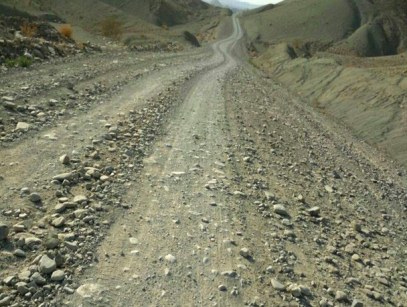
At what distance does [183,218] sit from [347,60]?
36772 millimetres

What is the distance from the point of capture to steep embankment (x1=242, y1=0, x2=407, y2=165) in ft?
71.8

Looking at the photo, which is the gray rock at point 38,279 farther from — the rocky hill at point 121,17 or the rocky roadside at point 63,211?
the rocky hill at point 121,17

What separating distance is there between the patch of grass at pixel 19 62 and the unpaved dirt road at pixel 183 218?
117 inches

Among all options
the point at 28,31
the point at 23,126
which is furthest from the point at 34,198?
the point at 28,31

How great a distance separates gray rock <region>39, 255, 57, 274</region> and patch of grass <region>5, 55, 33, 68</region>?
11.7 meters

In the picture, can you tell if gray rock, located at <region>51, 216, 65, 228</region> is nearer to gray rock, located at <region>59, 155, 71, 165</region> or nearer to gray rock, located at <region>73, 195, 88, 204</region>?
gray rock, located at <region>73, 195, 88, 204</region>

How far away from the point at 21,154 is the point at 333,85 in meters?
25.7

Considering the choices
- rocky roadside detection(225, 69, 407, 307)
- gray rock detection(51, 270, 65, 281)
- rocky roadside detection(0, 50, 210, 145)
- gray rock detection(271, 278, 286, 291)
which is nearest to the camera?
gray rock detection(51, 270, 65, 281)

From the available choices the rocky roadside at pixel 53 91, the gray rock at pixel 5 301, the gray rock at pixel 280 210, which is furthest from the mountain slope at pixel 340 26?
the gray rock at pixel 5 301

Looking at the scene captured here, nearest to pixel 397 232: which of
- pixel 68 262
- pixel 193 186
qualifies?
pixel 193 186

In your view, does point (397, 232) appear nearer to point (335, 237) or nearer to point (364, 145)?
point (335, 237)

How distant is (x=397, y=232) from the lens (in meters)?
9.65

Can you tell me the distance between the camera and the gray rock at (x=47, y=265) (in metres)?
5.11

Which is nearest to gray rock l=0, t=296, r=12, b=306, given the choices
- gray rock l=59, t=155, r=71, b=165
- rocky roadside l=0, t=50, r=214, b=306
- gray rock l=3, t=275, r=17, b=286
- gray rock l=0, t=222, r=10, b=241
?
rocky roadside l=0, t=50, r=214, b=306
